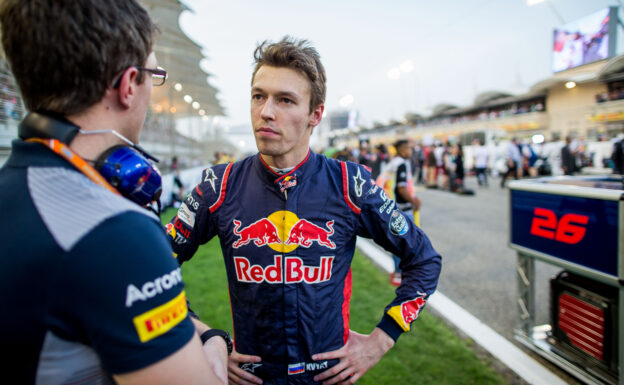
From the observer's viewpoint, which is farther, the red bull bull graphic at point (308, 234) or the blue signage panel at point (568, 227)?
the blue signage panel at point (568, 227)

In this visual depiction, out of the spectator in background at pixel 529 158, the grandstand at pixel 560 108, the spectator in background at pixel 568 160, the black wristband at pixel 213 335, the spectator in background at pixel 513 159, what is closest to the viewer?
the black wristband at pixel 213 335

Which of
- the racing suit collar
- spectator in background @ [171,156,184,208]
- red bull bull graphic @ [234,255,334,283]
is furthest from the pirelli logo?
spectator in background @ [171,156,184,208]

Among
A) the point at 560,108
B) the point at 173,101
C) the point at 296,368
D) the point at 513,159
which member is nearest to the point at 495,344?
the point at 296,368

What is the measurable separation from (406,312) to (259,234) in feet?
2.65

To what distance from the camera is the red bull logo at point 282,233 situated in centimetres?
159

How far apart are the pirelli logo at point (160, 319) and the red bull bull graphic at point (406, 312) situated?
1.13 m

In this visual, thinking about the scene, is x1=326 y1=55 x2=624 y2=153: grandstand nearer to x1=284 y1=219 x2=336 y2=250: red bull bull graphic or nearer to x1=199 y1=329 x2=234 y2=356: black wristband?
x1=284 y1=219 x2=336 y2=250: red bull bull graphic

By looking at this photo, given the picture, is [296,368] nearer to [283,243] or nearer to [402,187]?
[283,243]

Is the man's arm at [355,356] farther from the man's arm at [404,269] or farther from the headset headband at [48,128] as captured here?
the headset headband at [48,128]

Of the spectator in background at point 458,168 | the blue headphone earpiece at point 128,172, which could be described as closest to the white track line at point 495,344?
the blue headphone earpiece at point 128,172

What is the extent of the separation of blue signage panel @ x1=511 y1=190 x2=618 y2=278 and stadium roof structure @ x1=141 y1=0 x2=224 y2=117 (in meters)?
15.7

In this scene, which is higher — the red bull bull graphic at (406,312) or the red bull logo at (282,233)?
the red bull logo at (282,233)

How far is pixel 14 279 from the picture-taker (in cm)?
68

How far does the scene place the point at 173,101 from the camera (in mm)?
28547
